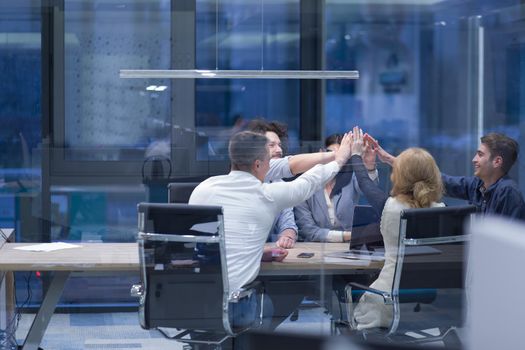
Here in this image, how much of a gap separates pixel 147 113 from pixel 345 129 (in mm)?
1169

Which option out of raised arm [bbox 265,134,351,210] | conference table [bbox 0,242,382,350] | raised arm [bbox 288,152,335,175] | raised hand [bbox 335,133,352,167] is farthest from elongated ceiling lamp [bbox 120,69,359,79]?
conference table [bbox 0,242,382,350]

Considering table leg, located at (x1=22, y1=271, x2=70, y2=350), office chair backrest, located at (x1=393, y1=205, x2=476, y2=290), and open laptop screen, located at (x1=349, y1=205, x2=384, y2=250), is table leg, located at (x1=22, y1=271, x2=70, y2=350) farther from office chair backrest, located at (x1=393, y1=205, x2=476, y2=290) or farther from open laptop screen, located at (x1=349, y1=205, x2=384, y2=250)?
office chair backrest, located at (x1=393, y1=205, x2=476, y2=290)

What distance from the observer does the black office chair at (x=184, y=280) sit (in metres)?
4.52

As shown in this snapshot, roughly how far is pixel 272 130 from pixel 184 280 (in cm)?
148

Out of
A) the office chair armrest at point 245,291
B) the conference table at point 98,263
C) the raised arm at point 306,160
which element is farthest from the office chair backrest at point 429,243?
the raised arm at point 306,160

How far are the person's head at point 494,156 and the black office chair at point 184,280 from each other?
1.74 metres

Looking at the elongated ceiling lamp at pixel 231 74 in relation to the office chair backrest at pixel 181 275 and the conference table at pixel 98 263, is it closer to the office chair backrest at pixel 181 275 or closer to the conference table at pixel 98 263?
the conference table at pixel 98 263

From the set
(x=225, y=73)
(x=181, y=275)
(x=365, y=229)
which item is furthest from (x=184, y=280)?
(x=225, y=73)

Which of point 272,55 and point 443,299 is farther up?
point 272,55

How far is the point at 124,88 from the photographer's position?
226 inches

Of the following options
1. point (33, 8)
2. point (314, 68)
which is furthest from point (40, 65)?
point (314, 68)

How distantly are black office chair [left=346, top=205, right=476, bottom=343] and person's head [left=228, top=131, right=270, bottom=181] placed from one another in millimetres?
760

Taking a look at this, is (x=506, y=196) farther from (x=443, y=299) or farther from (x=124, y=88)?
(x=124, y=88)

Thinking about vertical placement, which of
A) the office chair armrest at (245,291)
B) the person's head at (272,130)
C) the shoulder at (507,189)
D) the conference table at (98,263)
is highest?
the person's head at (272,130)
